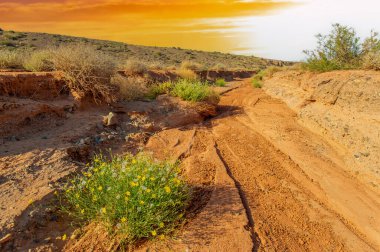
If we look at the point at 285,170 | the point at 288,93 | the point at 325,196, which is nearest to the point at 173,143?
the point at 285,170

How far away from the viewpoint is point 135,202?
3.80 meters

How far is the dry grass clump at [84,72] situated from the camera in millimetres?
8109

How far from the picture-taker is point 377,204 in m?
5.05

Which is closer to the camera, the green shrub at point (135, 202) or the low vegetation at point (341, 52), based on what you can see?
the green shrub at point (135, 202)

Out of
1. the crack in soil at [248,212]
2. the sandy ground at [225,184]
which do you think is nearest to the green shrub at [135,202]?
the sandy ground at [225,184]

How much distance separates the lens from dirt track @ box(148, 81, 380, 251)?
4.13 metres

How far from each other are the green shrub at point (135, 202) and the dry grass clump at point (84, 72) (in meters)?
4.13

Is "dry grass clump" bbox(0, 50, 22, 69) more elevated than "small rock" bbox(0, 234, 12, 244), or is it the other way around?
"dry grass clump" bbox(0, 50, 22, 69)

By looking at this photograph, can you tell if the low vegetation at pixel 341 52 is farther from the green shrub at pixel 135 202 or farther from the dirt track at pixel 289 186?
the green shrub at pixel 135 202

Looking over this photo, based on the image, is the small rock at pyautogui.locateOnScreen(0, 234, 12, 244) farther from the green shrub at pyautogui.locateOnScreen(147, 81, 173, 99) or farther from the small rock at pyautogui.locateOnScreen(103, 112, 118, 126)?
the green shrub at pyautogui.locateOnScreen(147, 81, 173, 99)

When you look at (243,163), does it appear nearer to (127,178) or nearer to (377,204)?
(377,204)

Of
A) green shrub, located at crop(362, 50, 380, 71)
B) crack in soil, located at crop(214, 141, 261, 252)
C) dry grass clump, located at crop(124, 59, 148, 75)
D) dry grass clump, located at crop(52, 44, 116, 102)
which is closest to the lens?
crack in soil, located at crop(214, 141, 261, 252)

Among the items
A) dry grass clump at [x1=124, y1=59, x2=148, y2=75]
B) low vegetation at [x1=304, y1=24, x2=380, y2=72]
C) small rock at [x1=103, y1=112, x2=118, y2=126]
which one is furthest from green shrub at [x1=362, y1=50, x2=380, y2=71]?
dry grass clump at [x1=124, y1=59, x2=148, y2=75]

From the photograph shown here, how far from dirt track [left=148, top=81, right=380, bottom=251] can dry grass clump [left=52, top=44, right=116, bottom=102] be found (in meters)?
1.97
